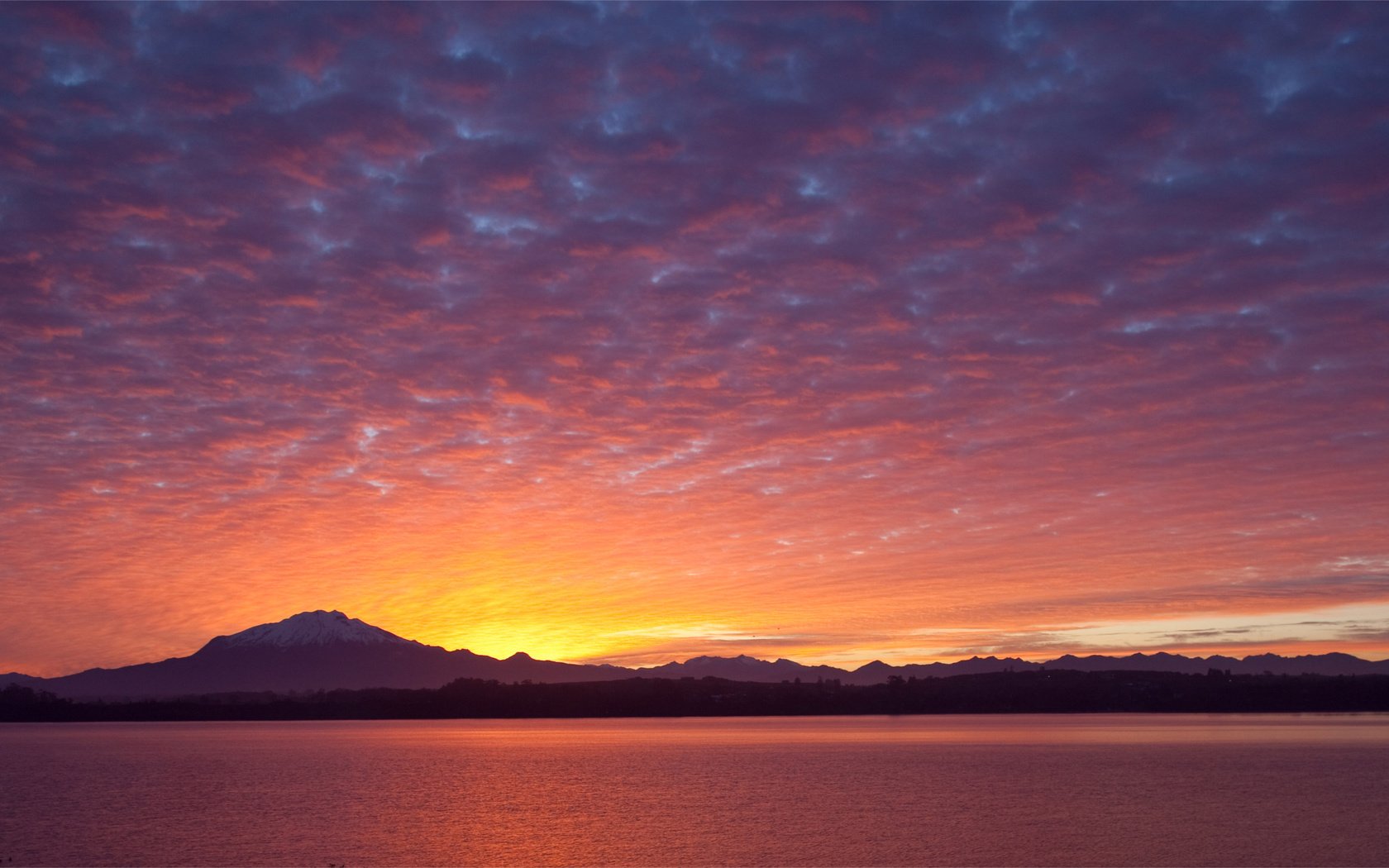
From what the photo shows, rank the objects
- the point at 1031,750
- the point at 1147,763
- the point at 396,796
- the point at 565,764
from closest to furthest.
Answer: the point at 396,796 < the point at 1147,763 < the point at 565,764 < the point at 1031,750

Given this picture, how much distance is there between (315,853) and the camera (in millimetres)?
54406

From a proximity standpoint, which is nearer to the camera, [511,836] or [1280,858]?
[1280,858]

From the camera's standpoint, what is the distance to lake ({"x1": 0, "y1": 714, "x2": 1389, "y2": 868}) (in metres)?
53.0

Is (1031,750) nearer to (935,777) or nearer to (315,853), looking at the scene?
(935,777)

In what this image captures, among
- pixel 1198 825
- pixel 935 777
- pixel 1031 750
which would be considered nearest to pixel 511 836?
pixel 1198 825

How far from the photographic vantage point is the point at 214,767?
387 ft

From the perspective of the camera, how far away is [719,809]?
71.8 metres

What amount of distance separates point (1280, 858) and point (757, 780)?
5131 centimetres

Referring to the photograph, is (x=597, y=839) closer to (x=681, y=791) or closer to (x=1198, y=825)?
(x=681, y=791)

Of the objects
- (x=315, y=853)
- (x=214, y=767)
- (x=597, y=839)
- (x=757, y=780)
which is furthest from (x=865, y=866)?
(x=214, y=767)

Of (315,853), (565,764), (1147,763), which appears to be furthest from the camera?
(565,764)

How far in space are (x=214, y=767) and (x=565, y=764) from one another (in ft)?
125

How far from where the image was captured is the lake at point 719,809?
53.0 m

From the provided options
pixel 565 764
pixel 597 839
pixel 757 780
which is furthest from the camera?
pixel 565 764
